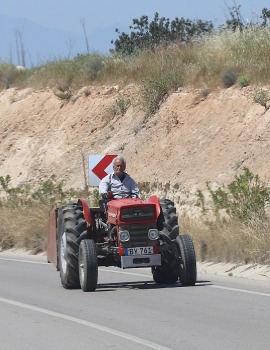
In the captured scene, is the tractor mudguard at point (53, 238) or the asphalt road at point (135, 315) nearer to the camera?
the asphalt road at point (135, 315)

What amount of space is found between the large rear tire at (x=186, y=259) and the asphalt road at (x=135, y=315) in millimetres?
175

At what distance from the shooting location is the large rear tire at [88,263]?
55.5 feet

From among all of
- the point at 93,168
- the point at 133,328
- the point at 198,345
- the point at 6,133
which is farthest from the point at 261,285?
the point at 6,133

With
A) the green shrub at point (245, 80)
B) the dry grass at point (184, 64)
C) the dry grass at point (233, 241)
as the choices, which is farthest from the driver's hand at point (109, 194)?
the green shrub at point (245, 80)

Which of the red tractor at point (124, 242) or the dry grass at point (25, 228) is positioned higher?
the dry grass at point (25, 228)

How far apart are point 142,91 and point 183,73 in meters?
1.51

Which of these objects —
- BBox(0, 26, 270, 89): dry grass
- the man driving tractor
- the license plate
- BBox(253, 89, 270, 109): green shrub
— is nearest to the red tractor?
the license plate

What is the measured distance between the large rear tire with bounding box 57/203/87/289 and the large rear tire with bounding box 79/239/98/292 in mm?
348

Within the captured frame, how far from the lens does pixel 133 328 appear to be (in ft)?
42.5

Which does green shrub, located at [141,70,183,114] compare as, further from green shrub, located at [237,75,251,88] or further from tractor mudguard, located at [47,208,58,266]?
tractor mudguard, located at [47,208,58,266]

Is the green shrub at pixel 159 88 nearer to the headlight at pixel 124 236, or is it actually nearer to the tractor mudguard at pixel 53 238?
the tractor mudguard at pixel 53 238

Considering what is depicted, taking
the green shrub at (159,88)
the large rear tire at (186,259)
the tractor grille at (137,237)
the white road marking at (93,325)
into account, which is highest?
the green shrub at (159,88)

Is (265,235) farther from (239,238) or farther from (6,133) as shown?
(6,133)

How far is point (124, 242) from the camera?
672 inches
